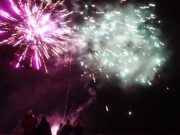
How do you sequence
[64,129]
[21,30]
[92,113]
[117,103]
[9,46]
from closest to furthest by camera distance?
[64,129] → [9,46] → [21,30] → [92,113] → [117,103]

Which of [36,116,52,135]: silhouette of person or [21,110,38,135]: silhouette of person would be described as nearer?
[21,110,38,135]: silhouette of person

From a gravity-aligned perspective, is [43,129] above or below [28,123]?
below

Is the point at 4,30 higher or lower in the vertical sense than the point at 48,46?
higher

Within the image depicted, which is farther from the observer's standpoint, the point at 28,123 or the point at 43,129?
the point at 43,129

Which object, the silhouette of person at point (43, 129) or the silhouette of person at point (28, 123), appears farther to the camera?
the silhouette of person at point (43, 129)

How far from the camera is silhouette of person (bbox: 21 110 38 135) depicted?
663 centimetres

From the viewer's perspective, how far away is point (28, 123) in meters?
6.65

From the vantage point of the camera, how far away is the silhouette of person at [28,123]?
6.63 meters

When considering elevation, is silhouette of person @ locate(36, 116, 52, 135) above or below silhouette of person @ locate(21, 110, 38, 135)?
below

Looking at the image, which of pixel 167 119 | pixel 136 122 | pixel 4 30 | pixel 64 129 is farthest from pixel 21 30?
pixel 167 119

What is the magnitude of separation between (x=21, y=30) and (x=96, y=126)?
1205 centimetres

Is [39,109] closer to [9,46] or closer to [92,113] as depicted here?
[92,113]

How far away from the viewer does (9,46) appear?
948 cm

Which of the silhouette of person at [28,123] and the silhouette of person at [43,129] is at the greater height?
the silhouette of person at [28,123]
